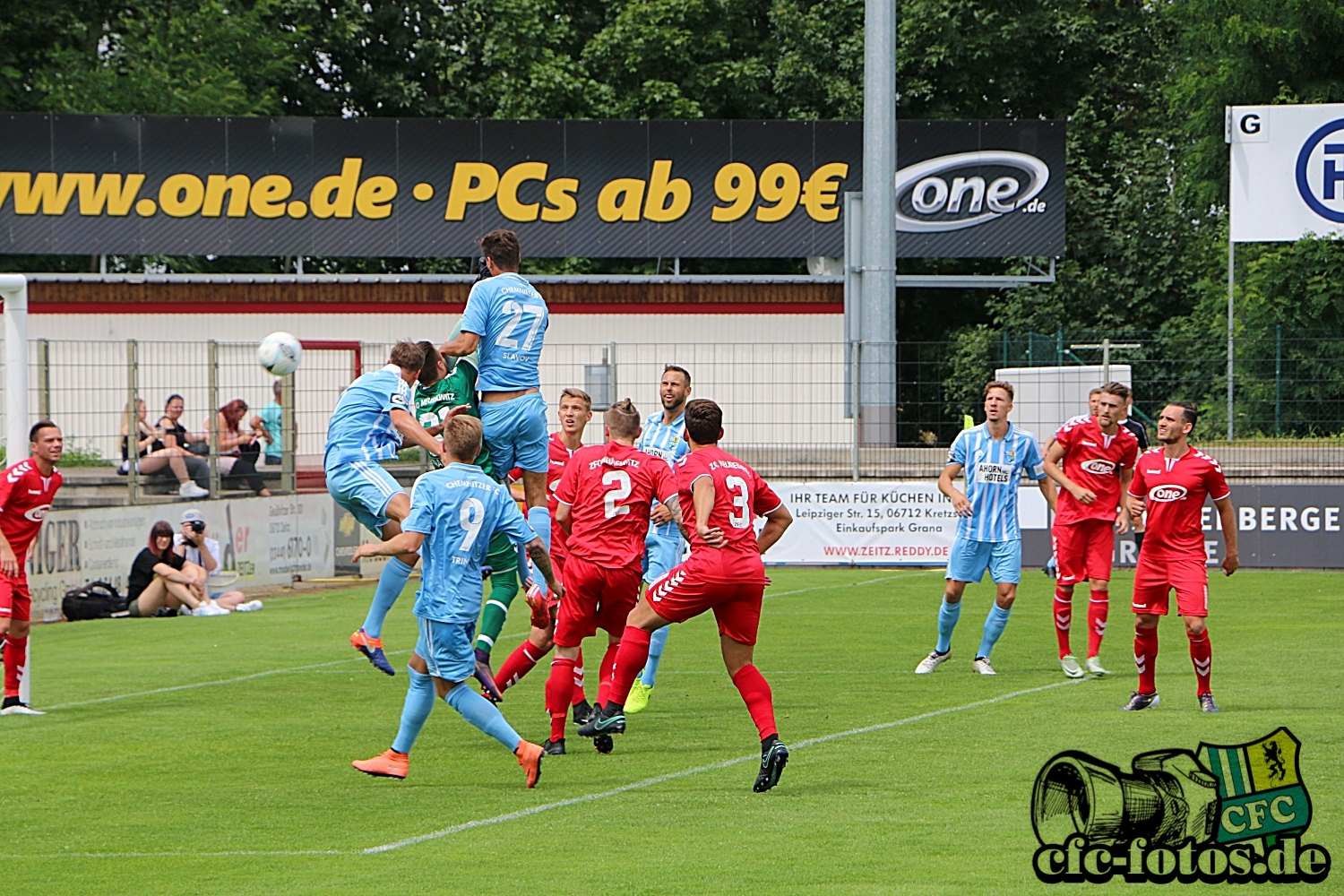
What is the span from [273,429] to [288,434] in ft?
0.95

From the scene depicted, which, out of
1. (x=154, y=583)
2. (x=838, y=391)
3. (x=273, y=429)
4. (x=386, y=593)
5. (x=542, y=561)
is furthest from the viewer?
(x=838, y=391)

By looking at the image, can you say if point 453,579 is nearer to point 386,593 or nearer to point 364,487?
point 364,487

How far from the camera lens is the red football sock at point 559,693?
31.3 feet

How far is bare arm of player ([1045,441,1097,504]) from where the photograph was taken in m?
12.8

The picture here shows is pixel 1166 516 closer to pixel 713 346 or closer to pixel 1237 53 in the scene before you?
pixel 713 346

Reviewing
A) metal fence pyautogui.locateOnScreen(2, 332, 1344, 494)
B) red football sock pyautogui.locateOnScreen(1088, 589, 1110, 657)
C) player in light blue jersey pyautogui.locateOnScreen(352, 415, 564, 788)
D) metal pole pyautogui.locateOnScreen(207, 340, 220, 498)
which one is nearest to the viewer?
player in light blue jersey pyautogui.locateOnScreen(352, 415, 564, 788)

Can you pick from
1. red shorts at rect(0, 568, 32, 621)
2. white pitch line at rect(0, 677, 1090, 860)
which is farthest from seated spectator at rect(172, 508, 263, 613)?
white pitch line at rect(0, 677, 1090, 860)

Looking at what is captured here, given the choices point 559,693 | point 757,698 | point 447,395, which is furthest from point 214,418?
point 757,698

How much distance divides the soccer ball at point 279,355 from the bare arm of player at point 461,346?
1060 centimetres

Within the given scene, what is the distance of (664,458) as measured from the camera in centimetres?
1137

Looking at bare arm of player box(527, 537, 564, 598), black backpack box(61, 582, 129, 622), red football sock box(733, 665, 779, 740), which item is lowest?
black backpack box(61, 582, 129, 622)

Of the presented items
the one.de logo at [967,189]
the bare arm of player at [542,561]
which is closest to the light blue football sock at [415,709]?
the bare arm of player at [542,561]

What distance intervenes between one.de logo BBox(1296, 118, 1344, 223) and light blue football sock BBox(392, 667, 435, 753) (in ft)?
70.8

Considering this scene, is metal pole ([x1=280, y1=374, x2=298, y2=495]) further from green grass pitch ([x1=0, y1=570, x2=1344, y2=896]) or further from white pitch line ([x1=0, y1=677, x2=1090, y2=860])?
white pitch line ([x1=0, y1=677, x2=1090, y2=860])
